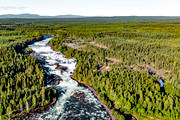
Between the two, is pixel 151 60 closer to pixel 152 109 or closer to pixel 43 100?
pixel 152 109

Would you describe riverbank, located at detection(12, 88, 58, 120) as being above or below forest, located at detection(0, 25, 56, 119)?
below

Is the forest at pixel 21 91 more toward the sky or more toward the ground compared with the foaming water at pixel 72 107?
more toward the sky

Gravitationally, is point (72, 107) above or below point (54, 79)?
below

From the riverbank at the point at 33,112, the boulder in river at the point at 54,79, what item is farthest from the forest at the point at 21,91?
the boulder in river at the point at 54,79

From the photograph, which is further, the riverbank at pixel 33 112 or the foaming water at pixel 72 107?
the foaming water at pixel 72 107

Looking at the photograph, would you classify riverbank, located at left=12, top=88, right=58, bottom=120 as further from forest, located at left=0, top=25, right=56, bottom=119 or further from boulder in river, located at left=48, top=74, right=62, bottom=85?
boulder in river, located at left=48, top=74, right=62, bottom=85

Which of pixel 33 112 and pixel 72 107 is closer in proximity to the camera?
pixel 33 112

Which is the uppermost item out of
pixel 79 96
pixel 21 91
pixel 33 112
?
pixel 21 91

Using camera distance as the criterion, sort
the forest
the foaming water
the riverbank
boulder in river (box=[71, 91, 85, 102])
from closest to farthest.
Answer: the riverbank → the foaming water → the forest → boulder in river (box=[71, 91, 85, 102])

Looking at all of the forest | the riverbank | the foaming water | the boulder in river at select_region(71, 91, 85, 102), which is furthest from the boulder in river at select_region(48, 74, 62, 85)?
the riverbank

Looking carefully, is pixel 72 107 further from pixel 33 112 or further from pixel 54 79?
pixel 54 79

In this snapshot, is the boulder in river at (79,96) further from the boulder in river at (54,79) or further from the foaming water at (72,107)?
the boulder in river at (54,79)

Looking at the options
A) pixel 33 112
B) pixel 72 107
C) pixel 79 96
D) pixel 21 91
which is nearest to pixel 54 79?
pixel 79 96
